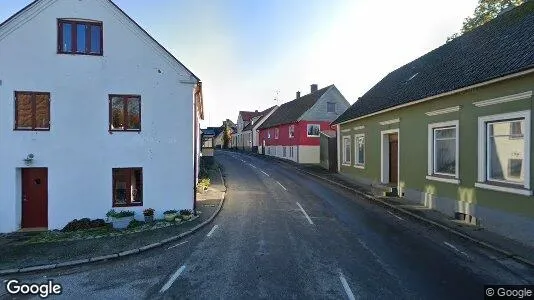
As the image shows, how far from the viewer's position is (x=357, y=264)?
835 cm

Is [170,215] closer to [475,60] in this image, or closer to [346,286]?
[346,286]

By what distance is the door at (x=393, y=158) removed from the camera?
1895cm

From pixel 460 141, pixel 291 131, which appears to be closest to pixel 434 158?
pixel 460 141

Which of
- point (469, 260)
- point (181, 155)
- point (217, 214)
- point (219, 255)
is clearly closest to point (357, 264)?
point (469, 260)

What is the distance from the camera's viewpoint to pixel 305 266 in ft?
27.2

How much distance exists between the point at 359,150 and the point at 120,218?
16226mm

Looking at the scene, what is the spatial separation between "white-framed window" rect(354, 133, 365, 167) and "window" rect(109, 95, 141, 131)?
47.8ft

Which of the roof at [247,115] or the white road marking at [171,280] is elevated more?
the roof at [247,115]

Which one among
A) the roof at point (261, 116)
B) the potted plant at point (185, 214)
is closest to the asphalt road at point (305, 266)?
the potted plant at point (185, 214)

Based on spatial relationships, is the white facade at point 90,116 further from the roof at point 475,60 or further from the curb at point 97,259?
the roof at point 475,60

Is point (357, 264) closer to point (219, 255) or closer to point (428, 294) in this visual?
point (428, 294)

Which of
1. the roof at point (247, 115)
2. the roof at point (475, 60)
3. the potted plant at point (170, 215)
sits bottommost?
the potted plant at point (170, 215)

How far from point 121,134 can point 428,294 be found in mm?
12274

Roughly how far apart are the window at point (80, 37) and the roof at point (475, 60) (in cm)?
1403
